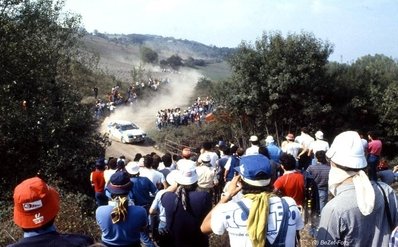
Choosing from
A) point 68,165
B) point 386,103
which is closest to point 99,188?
point 68,165

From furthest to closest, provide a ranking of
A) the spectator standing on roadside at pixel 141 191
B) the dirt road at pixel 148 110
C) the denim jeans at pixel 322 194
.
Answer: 1. the dirt road at pixel 148 110
2. the denim jeans at pixel 322 194
3. the spectator standing on roadside at pixel 141 191

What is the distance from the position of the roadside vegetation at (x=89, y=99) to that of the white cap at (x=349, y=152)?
18.4 feet

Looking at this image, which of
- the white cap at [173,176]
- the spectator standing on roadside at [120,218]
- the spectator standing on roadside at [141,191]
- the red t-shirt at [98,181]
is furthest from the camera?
the red t-shirt at [98,181]

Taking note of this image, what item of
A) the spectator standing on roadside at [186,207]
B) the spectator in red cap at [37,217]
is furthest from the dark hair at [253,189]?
the spectator standing on roadside at [186,207]

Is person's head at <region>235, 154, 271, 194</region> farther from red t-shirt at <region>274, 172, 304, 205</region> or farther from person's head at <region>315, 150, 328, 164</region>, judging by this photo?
person's head at <region>315, 150, 328, 164</region>

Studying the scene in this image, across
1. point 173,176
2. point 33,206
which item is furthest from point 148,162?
point 33,206

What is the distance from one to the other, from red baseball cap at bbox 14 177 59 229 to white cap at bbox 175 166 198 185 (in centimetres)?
216

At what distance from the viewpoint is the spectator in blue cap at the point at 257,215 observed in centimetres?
319

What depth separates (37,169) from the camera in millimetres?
13008

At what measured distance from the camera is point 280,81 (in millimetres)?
23250

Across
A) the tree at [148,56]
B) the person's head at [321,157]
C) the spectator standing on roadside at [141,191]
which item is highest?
the person's head at [321,157]

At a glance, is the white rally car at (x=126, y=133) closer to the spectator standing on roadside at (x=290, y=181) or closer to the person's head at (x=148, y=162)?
the person's head at (x=148, y=162)

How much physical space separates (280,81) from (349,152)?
2031 centimetres

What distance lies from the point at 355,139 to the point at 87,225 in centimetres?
584
